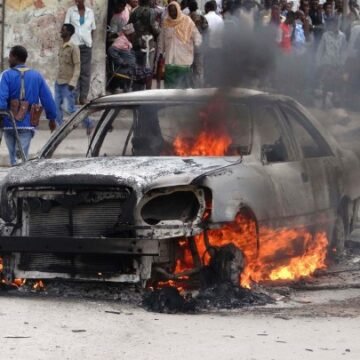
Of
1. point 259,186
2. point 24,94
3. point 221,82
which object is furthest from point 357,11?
point 259,186

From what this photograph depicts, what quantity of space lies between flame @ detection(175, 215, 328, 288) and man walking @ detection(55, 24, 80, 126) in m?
8.55

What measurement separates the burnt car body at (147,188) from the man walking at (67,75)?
8.02m

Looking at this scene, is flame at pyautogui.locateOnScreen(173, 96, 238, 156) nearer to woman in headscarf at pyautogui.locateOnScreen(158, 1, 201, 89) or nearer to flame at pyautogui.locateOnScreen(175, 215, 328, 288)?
flame at pyautogui.locateOnScreen(175, 215, 328, 288)

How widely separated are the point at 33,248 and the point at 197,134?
179cm

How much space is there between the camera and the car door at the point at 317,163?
10.5 metres

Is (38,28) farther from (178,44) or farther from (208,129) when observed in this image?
(208,129)

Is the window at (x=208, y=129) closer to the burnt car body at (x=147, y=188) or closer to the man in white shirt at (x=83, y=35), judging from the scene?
the burnt car body at (x=147, y=188)

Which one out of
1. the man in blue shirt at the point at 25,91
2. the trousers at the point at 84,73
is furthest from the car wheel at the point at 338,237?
the trousers at the point at 84,73

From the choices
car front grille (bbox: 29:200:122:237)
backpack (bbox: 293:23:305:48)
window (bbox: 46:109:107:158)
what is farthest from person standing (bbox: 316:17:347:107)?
car front grille (bbox: 29:200:122:237)

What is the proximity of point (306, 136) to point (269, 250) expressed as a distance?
1.60 metres

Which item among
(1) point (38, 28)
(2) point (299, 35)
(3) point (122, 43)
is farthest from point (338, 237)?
(1) point (38, 28)

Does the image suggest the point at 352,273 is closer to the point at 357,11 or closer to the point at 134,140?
the point at 134,140

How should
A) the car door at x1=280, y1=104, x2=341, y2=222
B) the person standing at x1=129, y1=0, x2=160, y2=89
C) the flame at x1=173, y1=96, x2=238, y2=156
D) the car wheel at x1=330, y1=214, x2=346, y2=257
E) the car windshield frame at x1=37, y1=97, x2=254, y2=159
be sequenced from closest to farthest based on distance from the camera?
the flame at x1=173, y1=96, x2=238, y2=156
the car windshield frame at x1=37, y1=97, x2=254, y2=159
the car door at x1=280, y1=104, x2=341, y2=222
the car wheel at x1=330, y1=214, x2=346, y2=257
the person standing at x1=129, y1=0, x2=160, y2=89

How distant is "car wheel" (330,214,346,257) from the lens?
10923mm
